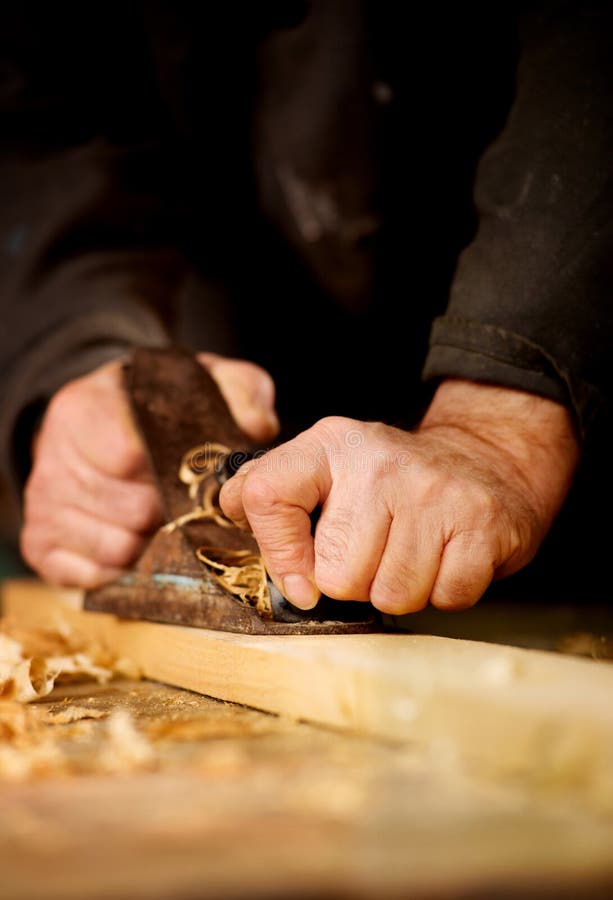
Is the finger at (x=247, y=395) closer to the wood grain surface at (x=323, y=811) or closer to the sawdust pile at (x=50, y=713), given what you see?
the sawdust pile at (x=50, y=713)

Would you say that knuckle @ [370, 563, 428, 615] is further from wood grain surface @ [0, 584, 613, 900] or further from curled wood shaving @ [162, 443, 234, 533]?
curled wood shaving @ [162, 443, 234, 533]

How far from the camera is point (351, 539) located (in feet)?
3.01

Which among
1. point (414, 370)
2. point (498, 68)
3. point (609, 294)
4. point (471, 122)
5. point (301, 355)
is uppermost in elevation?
point (498, 68)

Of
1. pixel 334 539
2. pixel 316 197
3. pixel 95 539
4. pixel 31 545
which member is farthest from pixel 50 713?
pixel 316 197

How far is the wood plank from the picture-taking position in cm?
59

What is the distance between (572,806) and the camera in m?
0.54

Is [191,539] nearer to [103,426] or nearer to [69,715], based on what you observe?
[69,715]

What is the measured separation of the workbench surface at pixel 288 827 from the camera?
43 centimetres

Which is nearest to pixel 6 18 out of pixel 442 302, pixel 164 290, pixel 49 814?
pixel 164 290

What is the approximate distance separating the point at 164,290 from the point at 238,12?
608 mm

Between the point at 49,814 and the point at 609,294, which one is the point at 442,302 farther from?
the point at 49,814

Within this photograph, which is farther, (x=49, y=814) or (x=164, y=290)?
(x=164, y=290)

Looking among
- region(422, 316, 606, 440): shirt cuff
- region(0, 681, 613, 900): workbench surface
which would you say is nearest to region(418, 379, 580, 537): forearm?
region(422, 316, 606, 440): shirt cuff

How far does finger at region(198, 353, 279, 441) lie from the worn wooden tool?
0.06 m
